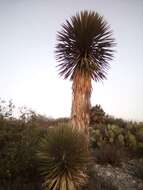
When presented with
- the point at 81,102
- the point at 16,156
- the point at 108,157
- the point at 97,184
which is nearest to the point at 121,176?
the point at 108,157

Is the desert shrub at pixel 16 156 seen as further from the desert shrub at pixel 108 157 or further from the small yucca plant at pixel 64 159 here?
the desert shrub at pixel 108 157

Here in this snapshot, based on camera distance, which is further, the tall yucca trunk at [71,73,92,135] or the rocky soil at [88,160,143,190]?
the rocky soil at [88,160,143,190]

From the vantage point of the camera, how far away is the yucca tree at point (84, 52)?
922 centimetres

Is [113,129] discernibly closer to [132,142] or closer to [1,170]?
[132,142]

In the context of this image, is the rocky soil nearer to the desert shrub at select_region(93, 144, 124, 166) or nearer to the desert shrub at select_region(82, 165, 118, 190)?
the desert shrub at select_region(82, 165, 118, 190)

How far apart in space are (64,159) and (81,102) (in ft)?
7.63

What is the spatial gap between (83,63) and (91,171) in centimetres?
344

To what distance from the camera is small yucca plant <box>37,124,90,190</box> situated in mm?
7066

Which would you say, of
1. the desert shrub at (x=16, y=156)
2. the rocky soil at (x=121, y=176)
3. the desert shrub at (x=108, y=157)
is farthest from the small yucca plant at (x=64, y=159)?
the desert shrub at (x=108, y=157)

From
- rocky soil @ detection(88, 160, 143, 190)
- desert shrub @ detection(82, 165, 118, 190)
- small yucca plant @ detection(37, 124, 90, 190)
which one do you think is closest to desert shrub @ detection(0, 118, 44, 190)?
small yucca plant @ detection(37, 124, 90, 190)

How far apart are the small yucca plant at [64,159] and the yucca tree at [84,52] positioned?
164 cm

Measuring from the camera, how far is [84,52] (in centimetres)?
966

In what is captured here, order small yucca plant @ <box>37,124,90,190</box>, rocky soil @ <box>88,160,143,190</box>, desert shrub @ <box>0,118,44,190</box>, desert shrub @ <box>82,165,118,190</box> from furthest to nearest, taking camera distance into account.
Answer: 1. rocky soil @ <box>88,160,143,190</box>
2. desert shrub @ <box>0,118,44,190</box>
3. desert shrub @ <box>82,165,118,190</box>
4. small yucca plant @ <box>37,124,90,190</box>

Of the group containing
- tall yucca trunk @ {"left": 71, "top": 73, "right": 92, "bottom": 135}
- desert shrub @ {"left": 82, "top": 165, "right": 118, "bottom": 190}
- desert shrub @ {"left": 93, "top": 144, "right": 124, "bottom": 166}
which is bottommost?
desert shrub @ {"left": 82, "top": 165, "right": 118, "bottom": 190}
